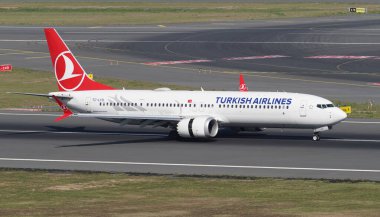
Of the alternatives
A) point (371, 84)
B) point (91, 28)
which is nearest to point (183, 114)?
point (371, 84)

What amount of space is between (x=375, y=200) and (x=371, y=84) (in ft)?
211

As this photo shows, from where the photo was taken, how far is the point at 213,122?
76.1 meters

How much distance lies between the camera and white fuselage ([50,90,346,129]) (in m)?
74.5

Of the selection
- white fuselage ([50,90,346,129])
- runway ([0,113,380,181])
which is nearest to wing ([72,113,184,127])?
white fuselage ([50,90,346,129])

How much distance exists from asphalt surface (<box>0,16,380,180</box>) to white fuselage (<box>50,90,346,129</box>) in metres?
1.72

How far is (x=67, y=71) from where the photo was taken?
81.9 m

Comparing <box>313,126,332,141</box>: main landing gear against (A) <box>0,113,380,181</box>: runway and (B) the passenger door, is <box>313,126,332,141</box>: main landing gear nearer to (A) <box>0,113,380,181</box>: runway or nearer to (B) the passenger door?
(A) <box>0,113,380,181</box>: runway

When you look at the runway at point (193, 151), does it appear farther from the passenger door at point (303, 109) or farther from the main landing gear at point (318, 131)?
the passenger door at point (303, 109)

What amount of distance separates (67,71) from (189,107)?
1088 cm

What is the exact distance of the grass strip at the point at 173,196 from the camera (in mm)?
47406

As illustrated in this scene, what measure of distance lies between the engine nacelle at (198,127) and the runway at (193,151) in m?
0.69

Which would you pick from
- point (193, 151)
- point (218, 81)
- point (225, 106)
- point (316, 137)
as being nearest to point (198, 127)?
point (225, 106)

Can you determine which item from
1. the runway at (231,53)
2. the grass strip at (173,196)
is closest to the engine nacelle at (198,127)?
the grass strip at (173,196)

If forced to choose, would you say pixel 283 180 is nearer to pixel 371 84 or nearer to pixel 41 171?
pixel 41 171
